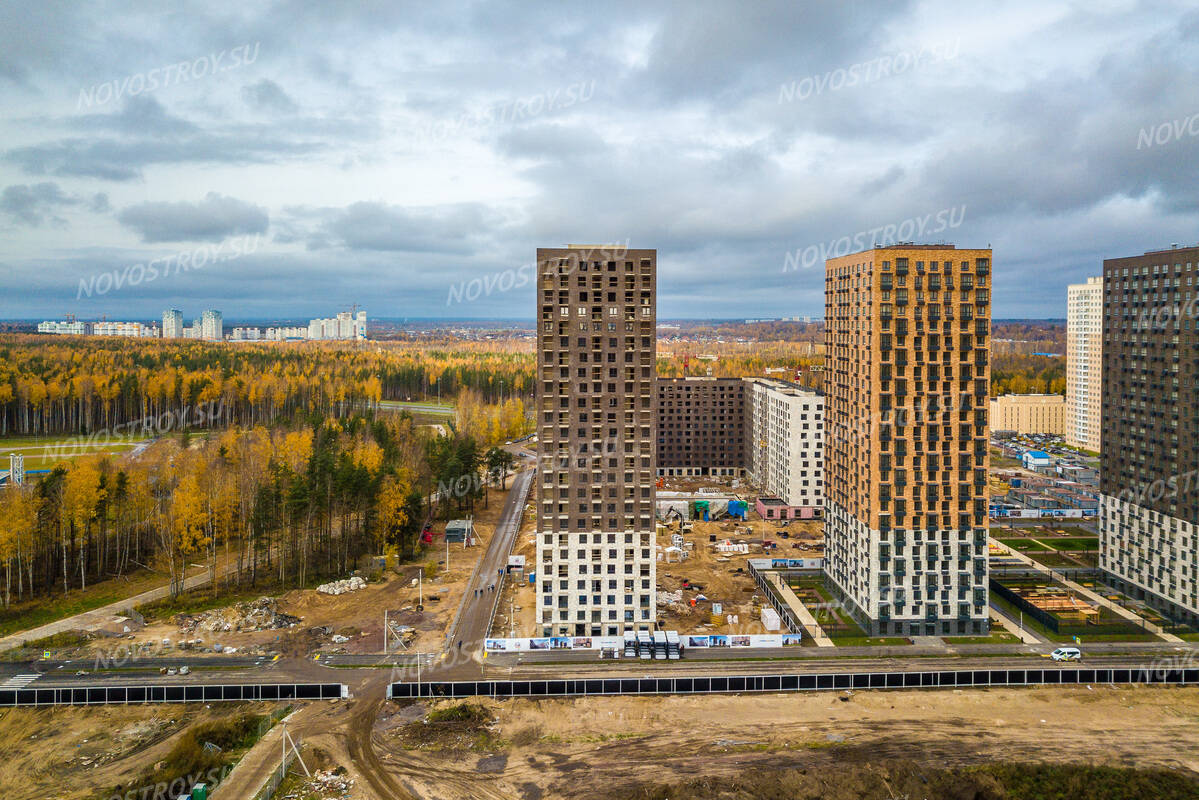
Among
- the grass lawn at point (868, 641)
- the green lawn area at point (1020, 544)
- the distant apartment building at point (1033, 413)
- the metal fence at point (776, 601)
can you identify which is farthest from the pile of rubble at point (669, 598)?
the distant apartment building at point (1033, 413)

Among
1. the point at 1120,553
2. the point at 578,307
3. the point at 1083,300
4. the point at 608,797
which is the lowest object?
the point at 608,797

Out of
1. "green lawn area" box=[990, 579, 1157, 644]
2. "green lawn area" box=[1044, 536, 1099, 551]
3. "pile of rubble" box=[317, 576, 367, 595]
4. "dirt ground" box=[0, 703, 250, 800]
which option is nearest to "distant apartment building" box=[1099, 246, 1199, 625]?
"green lawn area" box=[990, 579, 1157, 644]

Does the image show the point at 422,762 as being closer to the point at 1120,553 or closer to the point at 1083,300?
the point at 1120,553

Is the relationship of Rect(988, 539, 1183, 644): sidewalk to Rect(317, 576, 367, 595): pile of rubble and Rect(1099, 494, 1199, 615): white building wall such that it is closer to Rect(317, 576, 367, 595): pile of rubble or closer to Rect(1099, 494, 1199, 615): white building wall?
Rect(1099, 494, 1199, 615): white building wall

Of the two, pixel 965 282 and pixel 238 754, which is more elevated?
pixel 965 282

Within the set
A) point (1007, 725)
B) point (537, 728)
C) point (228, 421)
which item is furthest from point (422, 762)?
point (228, 421)

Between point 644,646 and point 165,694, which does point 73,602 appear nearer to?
point 165,694

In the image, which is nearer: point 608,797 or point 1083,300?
point 608,797
